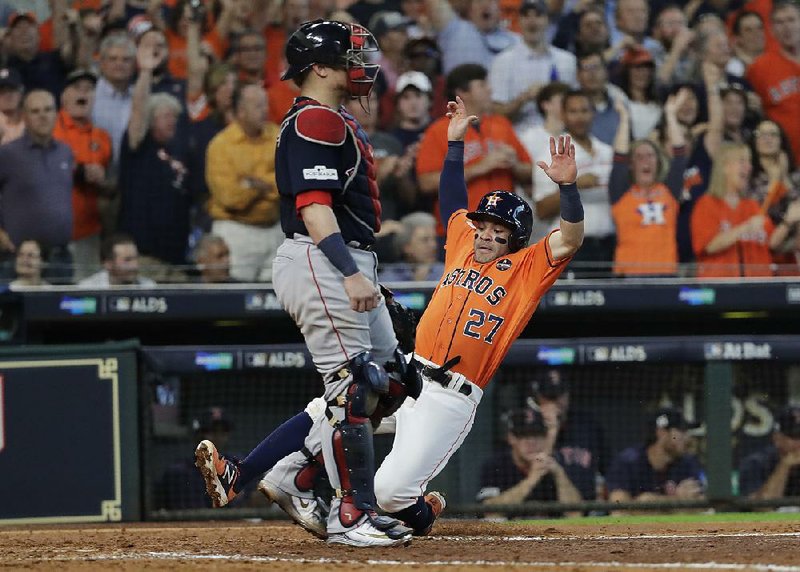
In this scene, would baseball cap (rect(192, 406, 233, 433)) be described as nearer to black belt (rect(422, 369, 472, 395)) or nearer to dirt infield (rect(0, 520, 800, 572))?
dirt infield (rect(0, 520, 800, 572))

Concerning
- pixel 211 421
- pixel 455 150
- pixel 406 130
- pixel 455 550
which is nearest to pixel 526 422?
pixel 211 421

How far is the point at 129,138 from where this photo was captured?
8.05 metres

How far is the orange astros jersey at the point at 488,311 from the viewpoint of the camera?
5031 mm

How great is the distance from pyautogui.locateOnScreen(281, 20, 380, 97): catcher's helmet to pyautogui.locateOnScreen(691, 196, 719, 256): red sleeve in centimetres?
416

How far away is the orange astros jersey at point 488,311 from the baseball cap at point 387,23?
3.83 meters

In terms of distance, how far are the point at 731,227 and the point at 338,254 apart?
4.52 metres

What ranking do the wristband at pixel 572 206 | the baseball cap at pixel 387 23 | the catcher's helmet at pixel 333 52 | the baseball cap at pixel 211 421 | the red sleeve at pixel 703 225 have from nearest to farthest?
the catcher's helmet at pixel 333 52, the wristband at pixel 572 206, the baseball cap at pixel 211 421, the red sleeve at pixel 703 225, the baseball cap at pixel 387 23

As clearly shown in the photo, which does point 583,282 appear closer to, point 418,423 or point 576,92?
point 576,92

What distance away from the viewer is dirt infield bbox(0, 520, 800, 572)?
3721 millimetres

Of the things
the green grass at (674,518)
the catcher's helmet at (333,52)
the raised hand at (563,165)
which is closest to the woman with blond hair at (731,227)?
the green grass at (674,518)

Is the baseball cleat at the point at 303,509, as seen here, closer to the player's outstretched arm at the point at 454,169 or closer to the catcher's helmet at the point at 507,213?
the catcher's helmet at the point at 507,213

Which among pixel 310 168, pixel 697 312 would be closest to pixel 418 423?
pixel 310 168

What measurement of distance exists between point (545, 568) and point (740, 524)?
104 inches

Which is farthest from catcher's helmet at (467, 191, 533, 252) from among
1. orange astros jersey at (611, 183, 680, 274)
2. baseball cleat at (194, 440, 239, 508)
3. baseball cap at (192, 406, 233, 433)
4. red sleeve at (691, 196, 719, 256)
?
red sleeve at (691, 196, 719, 256)
